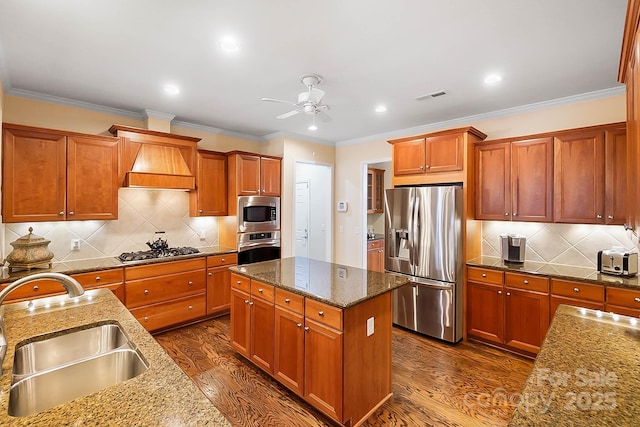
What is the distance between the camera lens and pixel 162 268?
3.64 metres

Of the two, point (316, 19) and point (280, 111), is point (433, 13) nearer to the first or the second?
point (316, 19)

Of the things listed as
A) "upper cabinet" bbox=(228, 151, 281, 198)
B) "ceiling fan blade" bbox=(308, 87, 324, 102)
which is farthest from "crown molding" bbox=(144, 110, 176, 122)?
"ceiling fan blade" bbox=(308, 87, 324, 102)

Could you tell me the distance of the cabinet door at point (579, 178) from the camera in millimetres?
2938

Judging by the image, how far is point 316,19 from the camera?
198cm

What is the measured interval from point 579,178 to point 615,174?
0.26m

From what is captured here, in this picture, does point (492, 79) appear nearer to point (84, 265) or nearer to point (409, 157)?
point (409, 157)

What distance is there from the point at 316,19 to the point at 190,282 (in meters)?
3.30

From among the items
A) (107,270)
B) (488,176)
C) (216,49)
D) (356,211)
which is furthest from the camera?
(356,211)

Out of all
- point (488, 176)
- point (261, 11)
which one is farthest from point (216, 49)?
point (488, 176)

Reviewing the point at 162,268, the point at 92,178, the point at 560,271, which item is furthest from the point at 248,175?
the point at 560,271

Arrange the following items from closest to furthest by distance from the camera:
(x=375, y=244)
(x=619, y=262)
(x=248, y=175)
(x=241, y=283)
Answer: (x=619, y=262) → (x=241, y=283) → (x=248, y=175) → (x=375, y=244)

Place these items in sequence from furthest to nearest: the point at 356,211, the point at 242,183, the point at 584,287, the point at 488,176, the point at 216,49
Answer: the point at 356,211 → the point at 242,183 → the point at 488,176 → the point at 584,287 → the point at 216,49

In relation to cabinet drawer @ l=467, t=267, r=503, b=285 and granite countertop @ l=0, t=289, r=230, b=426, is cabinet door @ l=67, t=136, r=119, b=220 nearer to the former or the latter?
granite countertop @ l=0, t=289, r=230, b=426

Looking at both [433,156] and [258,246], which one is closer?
[433,156]
